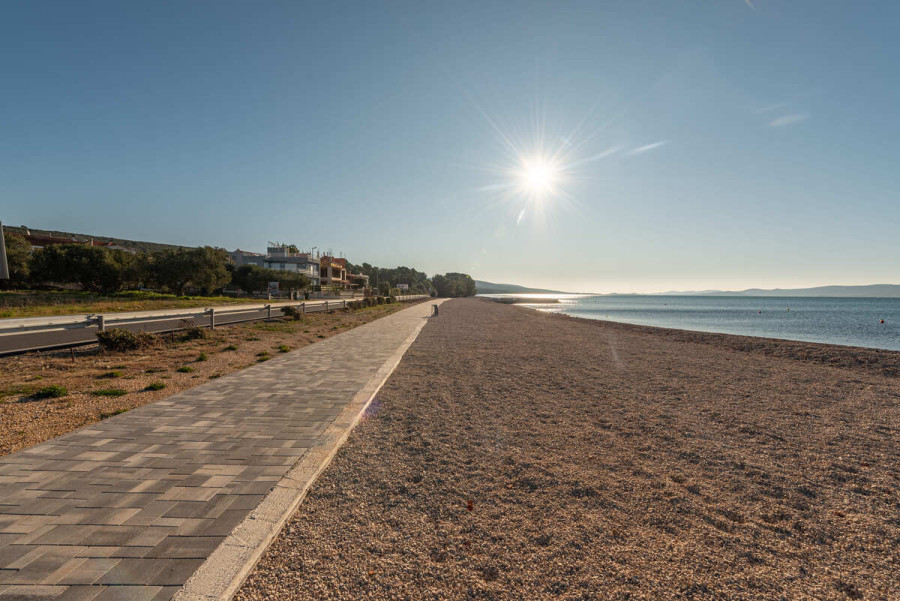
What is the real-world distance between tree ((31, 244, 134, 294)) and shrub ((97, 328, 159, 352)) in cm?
4527

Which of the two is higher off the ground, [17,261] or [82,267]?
[17,261]

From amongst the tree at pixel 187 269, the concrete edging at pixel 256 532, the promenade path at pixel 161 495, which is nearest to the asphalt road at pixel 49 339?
the promenade path at pixel 161 495

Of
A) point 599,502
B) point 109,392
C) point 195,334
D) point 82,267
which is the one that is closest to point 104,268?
point 82,267

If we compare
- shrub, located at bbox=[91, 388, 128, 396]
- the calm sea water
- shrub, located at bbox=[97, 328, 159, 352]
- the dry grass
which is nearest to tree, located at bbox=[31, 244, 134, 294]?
the dry grass

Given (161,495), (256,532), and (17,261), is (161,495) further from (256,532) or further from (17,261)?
(17,261)

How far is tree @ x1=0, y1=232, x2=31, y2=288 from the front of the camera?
3828 centimetres

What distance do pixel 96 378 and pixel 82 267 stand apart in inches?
1968

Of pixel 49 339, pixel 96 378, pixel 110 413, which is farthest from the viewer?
pixel 49 339

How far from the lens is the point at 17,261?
3831 centimetres

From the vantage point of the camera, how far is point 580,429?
17.8 ft

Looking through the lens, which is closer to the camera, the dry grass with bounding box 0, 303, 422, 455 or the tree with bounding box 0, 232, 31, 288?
the dry grass with bounding box 0, 303, 422, 455

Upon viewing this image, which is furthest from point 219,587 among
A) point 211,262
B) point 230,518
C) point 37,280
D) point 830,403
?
point 37,280

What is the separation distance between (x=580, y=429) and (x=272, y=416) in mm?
4410

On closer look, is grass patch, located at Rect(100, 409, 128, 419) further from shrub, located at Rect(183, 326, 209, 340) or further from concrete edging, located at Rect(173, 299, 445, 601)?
shrub, located at Rect(183, 326, 209, 340)
